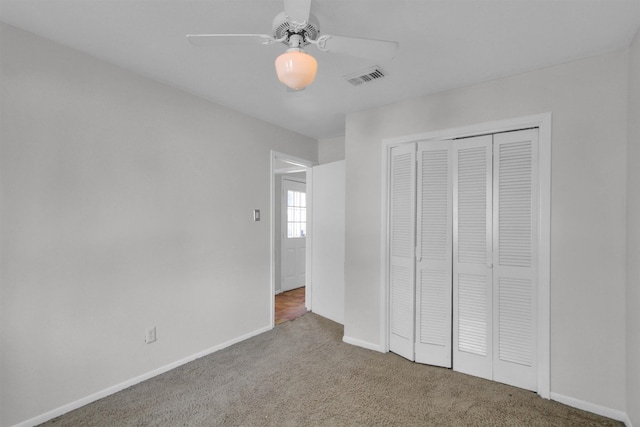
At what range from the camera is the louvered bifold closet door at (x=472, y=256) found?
2.61 m

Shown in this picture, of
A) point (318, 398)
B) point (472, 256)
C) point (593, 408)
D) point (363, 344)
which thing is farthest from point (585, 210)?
point (318, 398)

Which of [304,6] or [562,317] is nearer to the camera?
[304,6]

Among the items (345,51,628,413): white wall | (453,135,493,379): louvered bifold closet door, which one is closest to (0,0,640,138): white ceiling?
(345,51,628,413): white wall

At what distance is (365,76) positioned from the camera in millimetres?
2535

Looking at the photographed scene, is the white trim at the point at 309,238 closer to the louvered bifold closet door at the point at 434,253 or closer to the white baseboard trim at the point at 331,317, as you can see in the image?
the white baseboard trim at the point at 331,317

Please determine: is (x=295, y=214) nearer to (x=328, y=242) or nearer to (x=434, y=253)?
(x=328, y=242)

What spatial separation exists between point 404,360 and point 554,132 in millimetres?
2245

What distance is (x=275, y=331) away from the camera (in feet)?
12.1

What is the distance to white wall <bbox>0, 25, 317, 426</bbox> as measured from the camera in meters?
1.96

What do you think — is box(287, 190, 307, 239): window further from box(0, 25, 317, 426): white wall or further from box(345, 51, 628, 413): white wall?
box(345, 51, 628, 413): white wall

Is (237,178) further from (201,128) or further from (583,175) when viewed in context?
(583,175)

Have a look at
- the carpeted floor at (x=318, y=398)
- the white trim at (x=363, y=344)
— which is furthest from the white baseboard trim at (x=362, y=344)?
the carpeted floor at (x=318, y=398)

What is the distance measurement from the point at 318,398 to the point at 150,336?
145 cm

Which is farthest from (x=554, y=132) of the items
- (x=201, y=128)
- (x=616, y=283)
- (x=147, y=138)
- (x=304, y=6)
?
(x=147, y=138)
